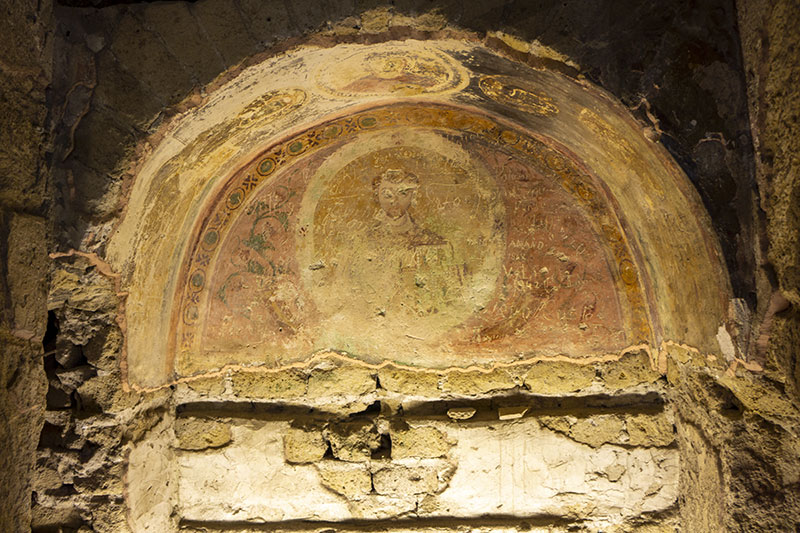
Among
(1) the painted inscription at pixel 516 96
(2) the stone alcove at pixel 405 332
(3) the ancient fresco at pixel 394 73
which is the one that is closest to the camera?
(3) the ancient fresco at pixel 394 73

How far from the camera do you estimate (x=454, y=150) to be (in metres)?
4.10

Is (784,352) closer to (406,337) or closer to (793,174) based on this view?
(793,174)

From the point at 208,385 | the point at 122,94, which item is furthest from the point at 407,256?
the point at 122,94

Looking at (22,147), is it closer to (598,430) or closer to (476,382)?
(476,382)

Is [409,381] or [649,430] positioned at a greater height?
[409,381]

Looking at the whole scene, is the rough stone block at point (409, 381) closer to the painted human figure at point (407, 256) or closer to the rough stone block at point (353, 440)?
the rough stone block at point (353, 440)

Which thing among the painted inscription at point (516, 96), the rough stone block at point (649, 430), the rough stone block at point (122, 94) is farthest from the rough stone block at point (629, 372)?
the rough stone block at point (122, 94)

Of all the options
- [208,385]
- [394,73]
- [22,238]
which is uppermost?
[394,73]

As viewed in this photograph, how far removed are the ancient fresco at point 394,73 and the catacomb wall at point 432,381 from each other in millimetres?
348

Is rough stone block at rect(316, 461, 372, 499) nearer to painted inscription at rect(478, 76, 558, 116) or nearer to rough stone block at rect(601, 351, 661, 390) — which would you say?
rough stone block at rect(601, 351, 661, 390)

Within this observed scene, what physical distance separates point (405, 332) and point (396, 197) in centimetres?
96

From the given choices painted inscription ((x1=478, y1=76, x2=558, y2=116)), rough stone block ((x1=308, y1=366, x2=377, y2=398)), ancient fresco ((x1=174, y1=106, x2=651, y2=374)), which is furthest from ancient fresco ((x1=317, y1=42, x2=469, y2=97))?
rough stone block ((x1=308, y1=366, x2=377, y2=398))

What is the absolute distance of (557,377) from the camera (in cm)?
407

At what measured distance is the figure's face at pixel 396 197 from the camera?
414 centimetres
